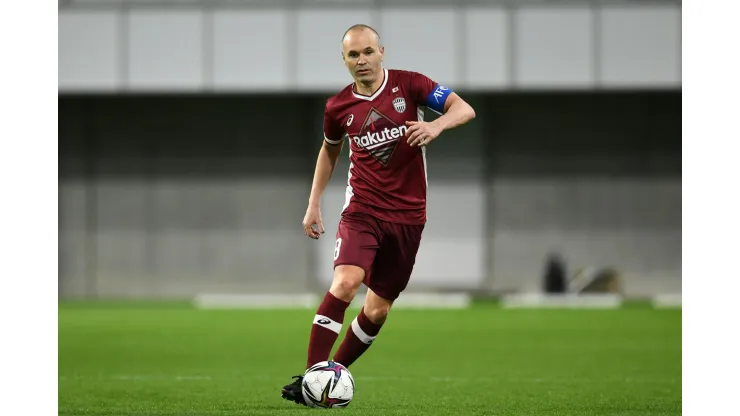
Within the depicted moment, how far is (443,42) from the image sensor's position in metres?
28.8

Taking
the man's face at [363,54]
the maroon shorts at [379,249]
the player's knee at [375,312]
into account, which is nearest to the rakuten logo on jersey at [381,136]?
the man's face at [363,54]

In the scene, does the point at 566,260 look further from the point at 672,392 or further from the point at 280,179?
the point at 672,392

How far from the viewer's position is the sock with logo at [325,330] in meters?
7.78

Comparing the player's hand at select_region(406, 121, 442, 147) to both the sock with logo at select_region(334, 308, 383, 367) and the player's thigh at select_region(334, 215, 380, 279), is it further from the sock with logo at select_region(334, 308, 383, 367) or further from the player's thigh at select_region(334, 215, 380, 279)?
the sock with logo at select_region(334, 308, 383, 367)

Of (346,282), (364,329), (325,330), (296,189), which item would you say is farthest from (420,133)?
(296,189)

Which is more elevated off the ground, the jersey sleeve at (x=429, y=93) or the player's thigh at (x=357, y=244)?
the jersey sleeve at (x=429, y=93)

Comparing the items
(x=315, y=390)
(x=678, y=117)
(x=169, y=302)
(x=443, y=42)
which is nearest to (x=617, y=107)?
(x=678, y=117)

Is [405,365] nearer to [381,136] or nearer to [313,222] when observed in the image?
[313,222]

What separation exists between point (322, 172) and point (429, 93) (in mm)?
989

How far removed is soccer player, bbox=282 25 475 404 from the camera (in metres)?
7.80

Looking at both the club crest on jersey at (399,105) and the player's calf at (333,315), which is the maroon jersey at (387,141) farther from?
the player's calf at (333,315)

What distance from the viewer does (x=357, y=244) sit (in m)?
7.91

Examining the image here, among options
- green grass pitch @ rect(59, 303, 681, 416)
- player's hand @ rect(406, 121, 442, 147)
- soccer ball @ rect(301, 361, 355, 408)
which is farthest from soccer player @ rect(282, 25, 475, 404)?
green grass pitch @ rect(59, 303, 681, 416)
